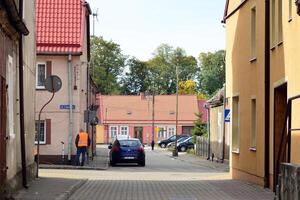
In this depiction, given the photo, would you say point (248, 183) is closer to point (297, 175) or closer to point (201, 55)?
point (297, 175)

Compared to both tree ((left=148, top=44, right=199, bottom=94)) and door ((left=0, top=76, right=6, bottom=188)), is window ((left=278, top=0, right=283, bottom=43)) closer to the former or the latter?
door ((left=0, top=76, right=6, bottom=188))

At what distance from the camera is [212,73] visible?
404 ft

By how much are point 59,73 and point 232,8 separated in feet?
36.4

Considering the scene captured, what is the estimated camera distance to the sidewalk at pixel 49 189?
640 inches

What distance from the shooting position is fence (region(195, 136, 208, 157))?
48.9 meters

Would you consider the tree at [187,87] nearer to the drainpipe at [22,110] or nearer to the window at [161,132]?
the window at [161,132]

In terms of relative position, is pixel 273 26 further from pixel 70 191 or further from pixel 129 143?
pixel 129 143

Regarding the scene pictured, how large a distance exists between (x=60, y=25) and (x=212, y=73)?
8988cm

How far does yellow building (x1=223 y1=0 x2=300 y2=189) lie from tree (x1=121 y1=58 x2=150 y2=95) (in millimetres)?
104567

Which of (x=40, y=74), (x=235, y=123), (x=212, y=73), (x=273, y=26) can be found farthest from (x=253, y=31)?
(x=212, y=73)

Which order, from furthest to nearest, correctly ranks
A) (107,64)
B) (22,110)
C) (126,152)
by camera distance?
(107,64) < (126,152) < (22,110)

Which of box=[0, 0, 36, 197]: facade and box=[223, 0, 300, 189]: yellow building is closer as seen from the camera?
box=[0, 0, 36, 197]: facade

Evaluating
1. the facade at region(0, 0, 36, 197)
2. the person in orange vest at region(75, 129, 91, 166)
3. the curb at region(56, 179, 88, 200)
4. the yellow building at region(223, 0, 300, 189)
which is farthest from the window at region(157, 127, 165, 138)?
the facade at region(0, 0, 36, 197)

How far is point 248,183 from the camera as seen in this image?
21969 mm
